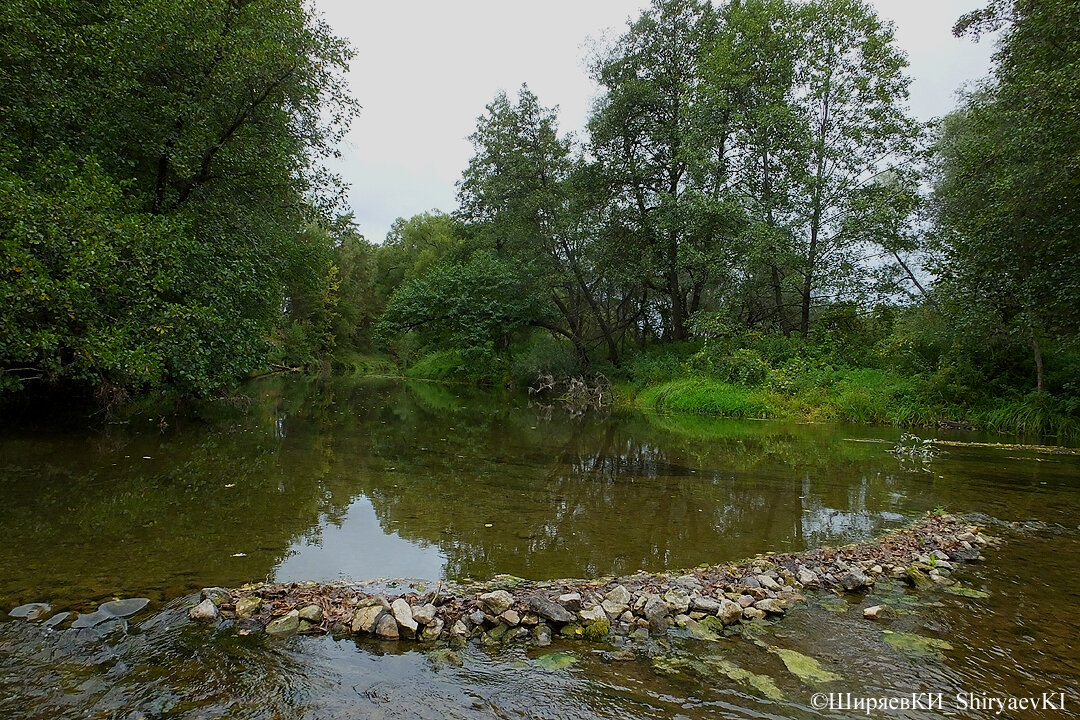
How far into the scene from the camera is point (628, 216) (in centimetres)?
2384

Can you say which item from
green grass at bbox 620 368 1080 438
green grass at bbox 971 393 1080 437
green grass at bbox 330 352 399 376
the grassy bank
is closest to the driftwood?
the grassy bank

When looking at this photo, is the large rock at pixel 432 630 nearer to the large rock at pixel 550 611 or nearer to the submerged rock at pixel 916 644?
the large rock at pixel 550 611

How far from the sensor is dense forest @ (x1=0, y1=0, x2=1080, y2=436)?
29.2 ft

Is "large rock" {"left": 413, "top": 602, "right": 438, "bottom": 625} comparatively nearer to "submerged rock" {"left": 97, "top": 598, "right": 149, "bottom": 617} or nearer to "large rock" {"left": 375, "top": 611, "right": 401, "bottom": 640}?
"large rock" {"left": 375, "top": 611, "right": 401, "bottom": 640}

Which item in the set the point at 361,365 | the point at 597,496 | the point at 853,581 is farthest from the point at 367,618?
the point at 361,365

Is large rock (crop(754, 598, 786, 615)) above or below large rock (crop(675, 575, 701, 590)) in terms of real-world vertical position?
below

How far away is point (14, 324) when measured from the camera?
7.36m

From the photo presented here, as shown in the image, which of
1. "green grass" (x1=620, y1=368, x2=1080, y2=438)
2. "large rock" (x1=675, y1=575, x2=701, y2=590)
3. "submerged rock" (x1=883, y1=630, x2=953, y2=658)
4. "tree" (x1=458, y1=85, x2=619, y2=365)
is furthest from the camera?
"tree" (x1=458, y1=85, x2=619, y2=365)

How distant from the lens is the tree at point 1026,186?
34.7 ft

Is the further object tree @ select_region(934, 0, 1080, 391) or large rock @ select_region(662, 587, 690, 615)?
tree @ select_region(934, 0, 1080, 391)

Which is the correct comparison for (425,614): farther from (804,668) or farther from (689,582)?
(804,668)

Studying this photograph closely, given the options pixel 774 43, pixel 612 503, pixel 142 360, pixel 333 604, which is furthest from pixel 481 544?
pixel 774 43

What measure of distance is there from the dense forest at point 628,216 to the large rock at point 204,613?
6.36m

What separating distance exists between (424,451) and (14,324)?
6.02 meters
